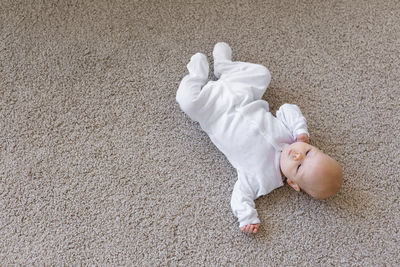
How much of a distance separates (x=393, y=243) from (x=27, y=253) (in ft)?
3.21

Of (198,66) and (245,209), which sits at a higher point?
(198,66)

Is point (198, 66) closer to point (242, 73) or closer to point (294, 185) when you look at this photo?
point (242, 73)

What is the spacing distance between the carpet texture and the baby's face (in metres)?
0.12

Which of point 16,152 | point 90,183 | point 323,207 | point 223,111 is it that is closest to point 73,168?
point 90,183

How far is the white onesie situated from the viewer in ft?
3.51

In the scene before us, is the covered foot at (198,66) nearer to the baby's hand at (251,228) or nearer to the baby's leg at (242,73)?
the baby's leg at (242,73)

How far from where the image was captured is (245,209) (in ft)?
3.49

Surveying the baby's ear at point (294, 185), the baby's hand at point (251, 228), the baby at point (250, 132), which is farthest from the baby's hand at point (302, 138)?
the baby's hand at point (251, 228)

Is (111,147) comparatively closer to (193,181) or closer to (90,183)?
(90,183)

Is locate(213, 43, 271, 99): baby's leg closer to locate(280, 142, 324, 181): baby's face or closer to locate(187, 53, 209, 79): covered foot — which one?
locate(187, 53, 209, 79): covered foot

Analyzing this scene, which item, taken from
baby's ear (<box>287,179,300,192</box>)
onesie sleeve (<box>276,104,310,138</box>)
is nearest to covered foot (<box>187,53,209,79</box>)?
onesie sleeve (<box>276,104,310,138</box>)

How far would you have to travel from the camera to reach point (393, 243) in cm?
107

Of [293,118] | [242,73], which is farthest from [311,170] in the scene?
[242,73]

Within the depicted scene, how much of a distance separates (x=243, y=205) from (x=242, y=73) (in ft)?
1.23
